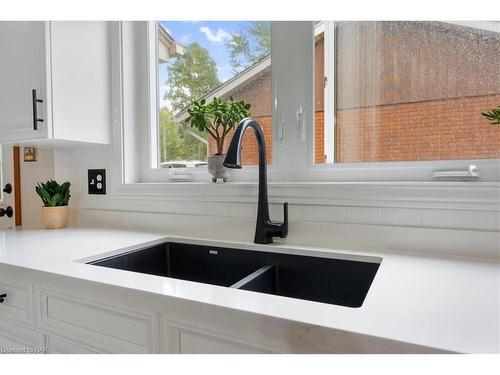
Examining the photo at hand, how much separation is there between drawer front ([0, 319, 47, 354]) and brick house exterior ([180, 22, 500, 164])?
1.10m

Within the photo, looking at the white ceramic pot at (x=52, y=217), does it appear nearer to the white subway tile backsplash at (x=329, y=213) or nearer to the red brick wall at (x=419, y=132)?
the white subway tile backsplash at (x=329, y=213)

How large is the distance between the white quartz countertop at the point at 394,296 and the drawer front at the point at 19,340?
20 centimetres

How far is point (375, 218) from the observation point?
1.11 metres

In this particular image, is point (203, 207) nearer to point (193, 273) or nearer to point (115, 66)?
point (193, 273)

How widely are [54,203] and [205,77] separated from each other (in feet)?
3.24

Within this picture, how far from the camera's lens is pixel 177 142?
5.41 ft

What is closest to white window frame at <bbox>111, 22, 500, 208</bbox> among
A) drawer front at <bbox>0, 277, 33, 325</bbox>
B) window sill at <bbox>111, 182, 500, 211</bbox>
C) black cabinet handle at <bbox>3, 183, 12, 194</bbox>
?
window sill at <bbox>111, 182, 500, 211</bbox>

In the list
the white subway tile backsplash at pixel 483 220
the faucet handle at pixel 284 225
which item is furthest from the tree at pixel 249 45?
the white subway tile backsplash at pixel 483 220

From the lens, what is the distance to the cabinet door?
4.49 ft

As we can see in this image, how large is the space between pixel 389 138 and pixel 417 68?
262mm

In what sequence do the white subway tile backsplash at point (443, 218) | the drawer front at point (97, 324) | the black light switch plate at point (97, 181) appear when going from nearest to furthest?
the drawer front at point (97, 324) < the white subway tile backsplash at point (443, 218) < the black light switch plate at point (97, 181)

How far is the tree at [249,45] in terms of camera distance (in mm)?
1411

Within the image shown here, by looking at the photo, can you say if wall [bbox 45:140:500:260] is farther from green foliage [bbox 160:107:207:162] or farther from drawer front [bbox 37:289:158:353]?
drawer front [bbox 37:289:158:353]
